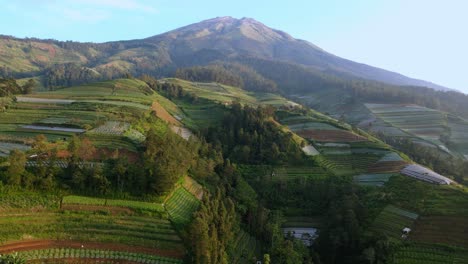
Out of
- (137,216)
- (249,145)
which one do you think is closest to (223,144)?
(249,145)

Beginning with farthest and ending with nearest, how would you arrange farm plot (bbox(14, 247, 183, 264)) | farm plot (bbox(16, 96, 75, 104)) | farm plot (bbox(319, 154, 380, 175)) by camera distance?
farm plot (bbox(16, 96, 75, 104)) → farm plot (bbox(319, 154, 380, 175)) → farm plot (bbox(14, 247, 183, 264))

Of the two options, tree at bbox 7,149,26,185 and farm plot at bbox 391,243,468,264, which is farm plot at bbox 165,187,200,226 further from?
farm plot at bbox 391,243,468,264

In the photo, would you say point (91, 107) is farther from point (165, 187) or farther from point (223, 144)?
point (165, 187)

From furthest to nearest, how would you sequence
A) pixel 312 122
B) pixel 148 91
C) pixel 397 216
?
1. pixel 148 91
2. pixel 312 122
3. pixel 397 216

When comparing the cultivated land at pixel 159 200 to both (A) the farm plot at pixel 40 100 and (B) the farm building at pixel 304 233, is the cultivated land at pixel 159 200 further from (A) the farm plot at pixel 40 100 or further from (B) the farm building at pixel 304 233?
(B) the farm building at pixel 304 233

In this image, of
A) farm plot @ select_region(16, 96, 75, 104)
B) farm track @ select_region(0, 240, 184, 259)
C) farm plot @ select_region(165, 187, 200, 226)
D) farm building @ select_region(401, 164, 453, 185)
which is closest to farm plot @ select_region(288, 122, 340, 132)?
farm building @ select_region(401, 164, 453, 185)

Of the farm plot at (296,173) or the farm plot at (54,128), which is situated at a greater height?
the farm plot at (54,128)

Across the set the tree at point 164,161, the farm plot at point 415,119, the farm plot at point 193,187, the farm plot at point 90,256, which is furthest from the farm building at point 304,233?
the farm plot at point 415,119
